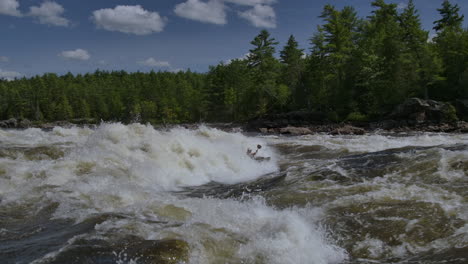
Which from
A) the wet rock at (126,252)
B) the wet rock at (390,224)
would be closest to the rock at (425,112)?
the wet rock at (390,224)

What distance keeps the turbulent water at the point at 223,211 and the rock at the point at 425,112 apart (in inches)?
1084

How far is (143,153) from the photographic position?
15.1m

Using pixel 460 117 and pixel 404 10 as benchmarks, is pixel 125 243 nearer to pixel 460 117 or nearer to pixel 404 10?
pixel 460 117

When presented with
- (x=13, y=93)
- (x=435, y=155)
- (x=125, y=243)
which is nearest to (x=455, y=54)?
(x=435, y=155)

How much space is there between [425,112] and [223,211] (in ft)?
119

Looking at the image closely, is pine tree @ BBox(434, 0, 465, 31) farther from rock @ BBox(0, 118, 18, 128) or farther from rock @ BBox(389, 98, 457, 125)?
rock @ BBox(0, 118, 18, 128)

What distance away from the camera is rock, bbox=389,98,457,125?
37469 mm

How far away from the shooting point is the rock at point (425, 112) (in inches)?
1475

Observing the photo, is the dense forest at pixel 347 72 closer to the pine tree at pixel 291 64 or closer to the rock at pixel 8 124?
the pine tree at pixel 291 64

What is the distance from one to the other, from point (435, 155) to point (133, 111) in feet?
280

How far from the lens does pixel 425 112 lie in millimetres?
38312

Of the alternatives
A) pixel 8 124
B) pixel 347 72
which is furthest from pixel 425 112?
pixel 8 124

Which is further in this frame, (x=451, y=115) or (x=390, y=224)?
(x=451, y=115)

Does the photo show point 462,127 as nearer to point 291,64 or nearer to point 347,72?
point 347,72
